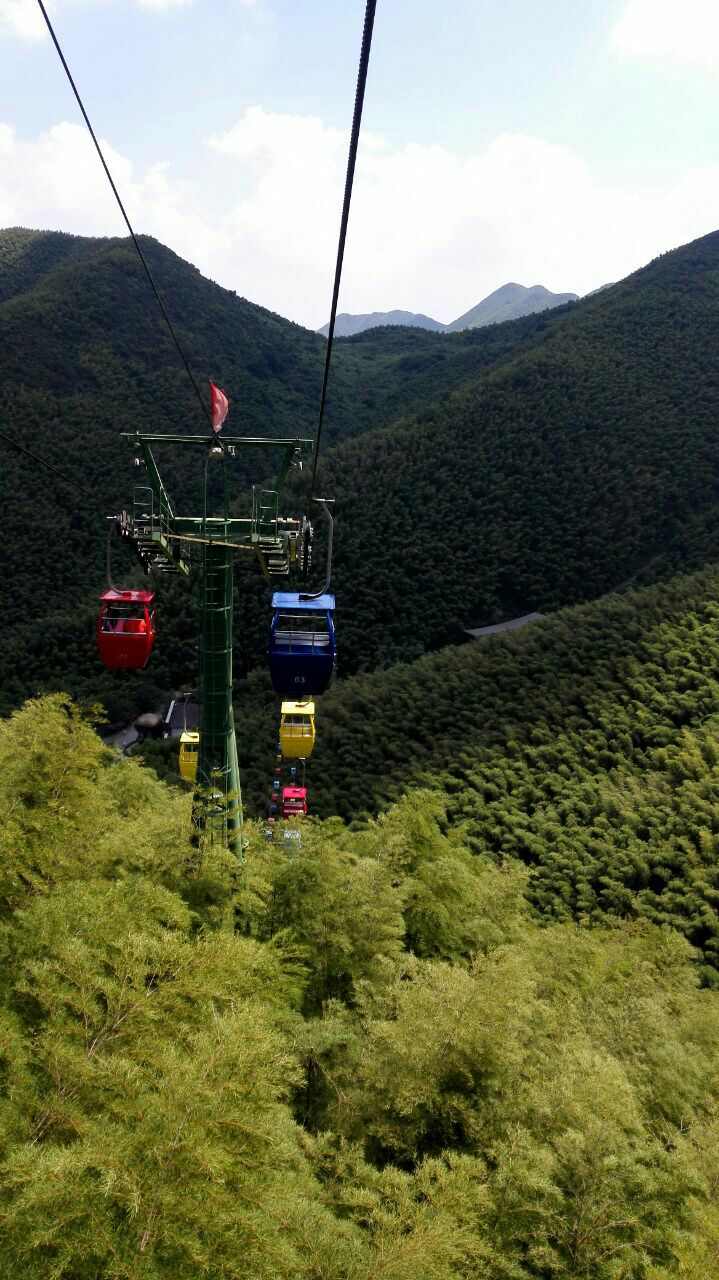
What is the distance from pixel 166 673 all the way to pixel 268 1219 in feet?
98.7

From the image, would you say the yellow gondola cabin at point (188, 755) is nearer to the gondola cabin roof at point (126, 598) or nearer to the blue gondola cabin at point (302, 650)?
the blue gondola cabin at point (302, 650)

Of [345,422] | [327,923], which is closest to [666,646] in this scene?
[327,923]

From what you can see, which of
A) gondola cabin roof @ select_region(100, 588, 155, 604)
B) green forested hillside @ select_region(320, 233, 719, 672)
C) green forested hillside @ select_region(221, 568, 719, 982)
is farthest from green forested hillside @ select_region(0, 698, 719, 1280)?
green forested hillside @ select_region(320, 233, 719, 672)

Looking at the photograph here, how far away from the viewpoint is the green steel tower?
21.8 feet

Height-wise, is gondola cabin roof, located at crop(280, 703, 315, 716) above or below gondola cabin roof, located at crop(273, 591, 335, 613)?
below

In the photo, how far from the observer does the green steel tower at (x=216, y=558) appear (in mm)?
6641

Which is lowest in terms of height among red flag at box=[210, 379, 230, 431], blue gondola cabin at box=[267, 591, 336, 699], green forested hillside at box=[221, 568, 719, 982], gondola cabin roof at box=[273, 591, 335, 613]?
green forested hillside at box=[221, 568, 719, 982]

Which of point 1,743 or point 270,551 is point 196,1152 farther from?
point 1,743

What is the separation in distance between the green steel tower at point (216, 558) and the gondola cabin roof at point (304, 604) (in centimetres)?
124

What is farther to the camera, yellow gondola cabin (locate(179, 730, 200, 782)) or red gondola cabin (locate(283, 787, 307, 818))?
red gondola cabin (locate(283, 787, 307, 818))

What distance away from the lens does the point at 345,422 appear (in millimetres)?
69750

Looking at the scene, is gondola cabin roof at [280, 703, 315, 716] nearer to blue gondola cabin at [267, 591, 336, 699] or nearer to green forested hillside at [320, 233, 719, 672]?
blue gondola cabin at [267, 591, 336, 699]

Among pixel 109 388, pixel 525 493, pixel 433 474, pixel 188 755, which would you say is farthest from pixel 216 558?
pixel 109 388

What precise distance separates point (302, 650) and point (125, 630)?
2345 millimetres
